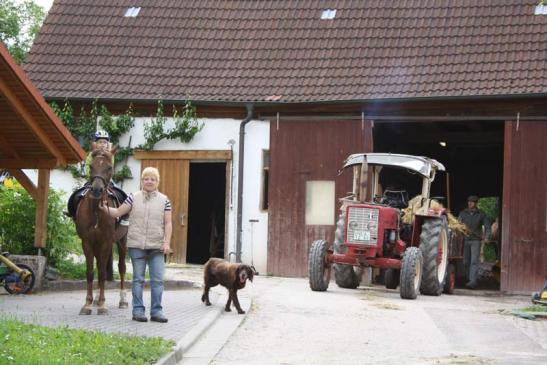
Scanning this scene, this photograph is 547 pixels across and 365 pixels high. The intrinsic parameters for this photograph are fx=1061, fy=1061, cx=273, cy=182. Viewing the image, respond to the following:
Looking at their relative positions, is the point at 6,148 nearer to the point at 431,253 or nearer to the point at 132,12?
the point at 431,253

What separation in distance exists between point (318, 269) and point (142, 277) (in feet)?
21.0

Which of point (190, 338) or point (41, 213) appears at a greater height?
point (41, 213)

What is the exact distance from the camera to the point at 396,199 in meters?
20.3

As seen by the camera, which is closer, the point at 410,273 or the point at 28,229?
the point at 28,229

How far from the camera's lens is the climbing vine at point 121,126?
24.2m

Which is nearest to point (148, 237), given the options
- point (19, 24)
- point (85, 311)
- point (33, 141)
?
point (85, 311)

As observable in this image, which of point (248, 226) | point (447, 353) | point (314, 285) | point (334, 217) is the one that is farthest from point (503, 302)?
point (447, 353)

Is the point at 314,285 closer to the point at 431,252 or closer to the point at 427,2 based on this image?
the point at 431,252

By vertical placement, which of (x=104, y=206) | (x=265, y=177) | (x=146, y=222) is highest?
(x=265, y=177)

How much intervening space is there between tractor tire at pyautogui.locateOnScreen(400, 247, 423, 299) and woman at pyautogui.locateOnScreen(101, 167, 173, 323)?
20.3ft

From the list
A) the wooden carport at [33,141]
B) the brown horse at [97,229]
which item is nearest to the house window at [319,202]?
the wooden carport at [33,141]

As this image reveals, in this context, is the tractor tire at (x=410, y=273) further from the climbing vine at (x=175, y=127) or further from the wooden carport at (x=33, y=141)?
the climbing vine at (x=175, y=127)

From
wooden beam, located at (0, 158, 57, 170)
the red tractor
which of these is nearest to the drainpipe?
the red tractor

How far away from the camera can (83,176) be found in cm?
2441
